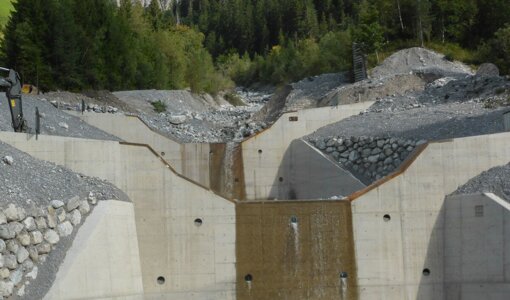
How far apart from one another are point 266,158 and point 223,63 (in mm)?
74455

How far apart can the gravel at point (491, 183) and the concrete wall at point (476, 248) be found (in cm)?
29

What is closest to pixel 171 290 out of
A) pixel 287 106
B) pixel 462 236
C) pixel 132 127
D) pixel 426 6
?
pixel 462 236

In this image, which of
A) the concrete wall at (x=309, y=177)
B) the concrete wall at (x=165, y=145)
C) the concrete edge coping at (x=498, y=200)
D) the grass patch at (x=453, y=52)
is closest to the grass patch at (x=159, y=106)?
the concrete wall at (x=165, y=145)

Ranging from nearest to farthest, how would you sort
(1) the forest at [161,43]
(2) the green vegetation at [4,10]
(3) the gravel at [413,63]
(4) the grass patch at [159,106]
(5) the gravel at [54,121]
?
(5) the gravel at [54,121] → (1) the forest at [161,43] → (4) the grass patch at [159,106] → (3) the gravel at [413,63] → (2) the green vegetation at [4,10]

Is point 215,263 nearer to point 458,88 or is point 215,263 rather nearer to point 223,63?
point 458,88

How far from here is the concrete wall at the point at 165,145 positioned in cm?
3309

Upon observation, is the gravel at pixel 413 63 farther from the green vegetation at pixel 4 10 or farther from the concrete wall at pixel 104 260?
the green vegetation at pixel 4 10

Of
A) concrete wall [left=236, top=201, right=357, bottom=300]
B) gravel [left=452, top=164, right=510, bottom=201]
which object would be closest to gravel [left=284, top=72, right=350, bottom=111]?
concrete wall [left=236, top=201, right=357, bottom=300]

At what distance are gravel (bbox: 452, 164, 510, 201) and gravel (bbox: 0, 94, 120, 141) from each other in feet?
52.5

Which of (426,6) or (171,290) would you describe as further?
(426,6)

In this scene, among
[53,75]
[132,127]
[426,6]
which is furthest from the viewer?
[426,6]

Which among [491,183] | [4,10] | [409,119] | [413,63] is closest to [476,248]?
[491,183]

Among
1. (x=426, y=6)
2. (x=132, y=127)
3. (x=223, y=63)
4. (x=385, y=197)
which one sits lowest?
(x=385, y=197)

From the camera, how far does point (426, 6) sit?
169ft
